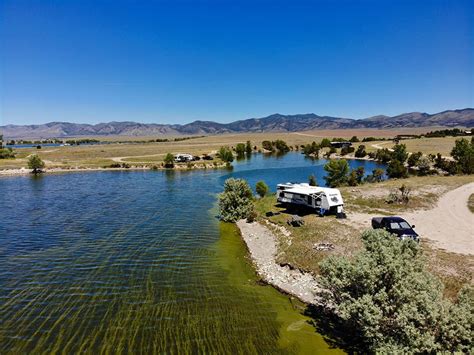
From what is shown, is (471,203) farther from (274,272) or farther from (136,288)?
(136,288)

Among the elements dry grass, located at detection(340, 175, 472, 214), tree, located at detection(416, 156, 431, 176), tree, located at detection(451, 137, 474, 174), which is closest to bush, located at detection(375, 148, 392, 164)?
tree, located at detection(416, 156, 431, 176)

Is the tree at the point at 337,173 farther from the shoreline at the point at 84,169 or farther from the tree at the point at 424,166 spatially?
the shoreline at the point at 84,169

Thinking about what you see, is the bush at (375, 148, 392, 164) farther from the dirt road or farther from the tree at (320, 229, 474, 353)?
the tree at (320, 229, 474, 353)

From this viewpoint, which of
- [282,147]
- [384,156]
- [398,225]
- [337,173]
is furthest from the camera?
[282,147]

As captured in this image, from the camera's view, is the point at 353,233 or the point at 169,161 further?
the point at 169,161

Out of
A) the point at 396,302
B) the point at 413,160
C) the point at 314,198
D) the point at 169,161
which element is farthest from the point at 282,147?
the point at 396,302

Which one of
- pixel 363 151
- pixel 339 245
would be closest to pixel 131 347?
pixel 339 245
